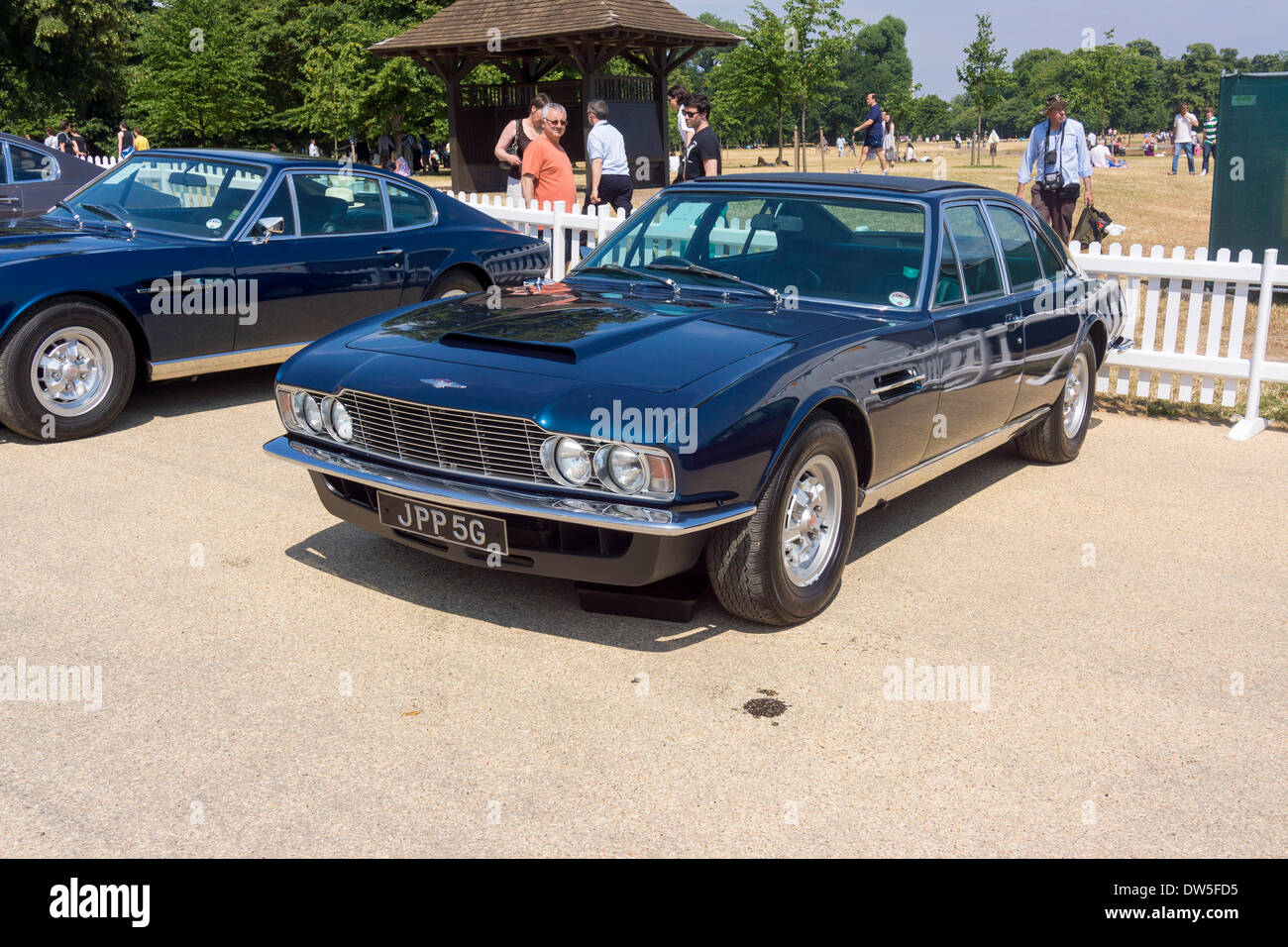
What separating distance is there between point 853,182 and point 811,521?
1829mm

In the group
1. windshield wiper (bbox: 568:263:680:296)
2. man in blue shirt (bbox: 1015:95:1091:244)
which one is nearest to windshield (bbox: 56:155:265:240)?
windshield wiper (bbox: 568:263:680:296)

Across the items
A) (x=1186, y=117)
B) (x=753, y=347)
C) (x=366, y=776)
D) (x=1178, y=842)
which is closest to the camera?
(x=1178, y=842)

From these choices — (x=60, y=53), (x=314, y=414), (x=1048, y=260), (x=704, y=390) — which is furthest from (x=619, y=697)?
(x=60, y=53)

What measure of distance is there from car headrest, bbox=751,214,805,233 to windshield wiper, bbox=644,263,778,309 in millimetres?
348

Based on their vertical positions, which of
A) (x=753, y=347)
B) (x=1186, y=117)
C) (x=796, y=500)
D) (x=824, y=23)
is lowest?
(x=796, y=500)

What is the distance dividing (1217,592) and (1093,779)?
198 cm

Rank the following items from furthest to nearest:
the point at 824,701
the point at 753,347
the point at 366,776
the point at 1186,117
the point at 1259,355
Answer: the point at 1186,117, the point at 1259,355, the point at 753,347, the point at 824,701, the point at 366,776

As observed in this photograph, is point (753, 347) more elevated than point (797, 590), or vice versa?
point (753, 347)

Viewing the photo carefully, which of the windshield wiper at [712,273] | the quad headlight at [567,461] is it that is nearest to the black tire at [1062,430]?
the windshield wiper at [712,273]

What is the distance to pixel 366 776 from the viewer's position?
11.1 ft

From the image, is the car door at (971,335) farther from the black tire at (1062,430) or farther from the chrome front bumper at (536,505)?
the chrome front bumper at (536,505)

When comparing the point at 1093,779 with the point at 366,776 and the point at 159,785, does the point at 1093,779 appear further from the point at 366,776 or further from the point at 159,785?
the point at 159,785

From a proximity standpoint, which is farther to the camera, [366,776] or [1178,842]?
[366,776]

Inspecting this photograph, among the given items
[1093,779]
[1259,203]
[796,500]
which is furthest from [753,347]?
[1259,203]
